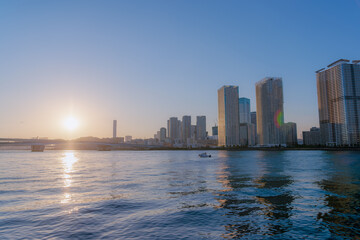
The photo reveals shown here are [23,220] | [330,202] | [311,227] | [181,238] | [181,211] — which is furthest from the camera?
[330,202]

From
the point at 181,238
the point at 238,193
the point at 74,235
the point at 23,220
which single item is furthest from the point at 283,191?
the point at 23,220

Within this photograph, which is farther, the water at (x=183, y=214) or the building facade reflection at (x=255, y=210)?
the building facade reflection at (x=255, y=210)

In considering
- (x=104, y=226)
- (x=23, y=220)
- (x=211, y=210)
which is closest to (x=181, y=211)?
(x=211, y=210)

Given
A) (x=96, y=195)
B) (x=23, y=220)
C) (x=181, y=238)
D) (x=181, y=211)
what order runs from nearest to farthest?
(x=181, y=238) → (x=23, y=220) → (x=181, y=211) → (x=96, y=195)

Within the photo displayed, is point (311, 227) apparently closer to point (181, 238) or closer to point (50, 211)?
point (181, 238)

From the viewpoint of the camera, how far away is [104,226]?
18.2 meters

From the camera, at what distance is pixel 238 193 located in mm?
30359

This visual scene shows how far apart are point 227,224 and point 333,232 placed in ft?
23.4

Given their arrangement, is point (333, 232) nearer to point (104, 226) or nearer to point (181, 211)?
point (181, 211)

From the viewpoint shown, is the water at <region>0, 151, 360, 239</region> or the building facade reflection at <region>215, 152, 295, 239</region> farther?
the building facade reflection at <region>215, 152, 295, 239</region>

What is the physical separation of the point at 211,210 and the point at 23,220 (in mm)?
16028

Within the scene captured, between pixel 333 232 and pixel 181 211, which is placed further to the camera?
pixel 181 211

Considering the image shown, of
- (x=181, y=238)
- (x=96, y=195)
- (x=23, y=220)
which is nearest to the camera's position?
(x=181, y=238)

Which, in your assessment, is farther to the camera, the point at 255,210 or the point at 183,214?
the point at 255,210
